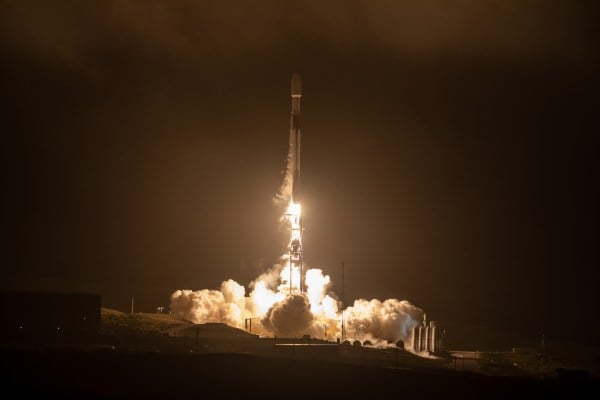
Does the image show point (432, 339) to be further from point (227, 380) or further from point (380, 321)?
point (227, 380)

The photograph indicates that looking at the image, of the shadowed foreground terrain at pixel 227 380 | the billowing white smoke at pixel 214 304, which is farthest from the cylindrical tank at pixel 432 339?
the shadowed foreground terrain at pixel 227 380

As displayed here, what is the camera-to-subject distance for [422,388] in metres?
73.5

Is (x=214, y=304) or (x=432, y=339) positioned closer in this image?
(x=432, y=339)

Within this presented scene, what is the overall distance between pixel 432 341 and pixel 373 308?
7277mm

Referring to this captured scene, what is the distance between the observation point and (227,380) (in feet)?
239

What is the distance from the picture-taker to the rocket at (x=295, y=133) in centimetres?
11150

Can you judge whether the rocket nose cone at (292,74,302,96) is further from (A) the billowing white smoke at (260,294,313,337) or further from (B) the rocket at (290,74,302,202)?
(A) the billowing white smoke at (260,294,313,337)

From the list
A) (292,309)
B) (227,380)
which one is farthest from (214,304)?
(227,380)

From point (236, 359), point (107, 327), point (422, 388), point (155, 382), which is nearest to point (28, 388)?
point (155, 382)

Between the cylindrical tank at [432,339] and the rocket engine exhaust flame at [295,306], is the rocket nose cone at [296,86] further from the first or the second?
the cylindrical tank at [432,339]

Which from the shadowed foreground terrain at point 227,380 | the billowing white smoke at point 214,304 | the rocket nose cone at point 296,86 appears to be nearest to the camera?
the shadowed foreground terrain at point 227,380

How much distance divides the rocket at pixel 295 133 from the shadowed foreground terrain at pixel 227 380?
3733 cm

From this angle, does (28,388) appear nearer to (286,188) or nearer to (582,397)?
(582,397)

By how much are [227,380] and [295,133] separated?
1752 inches
